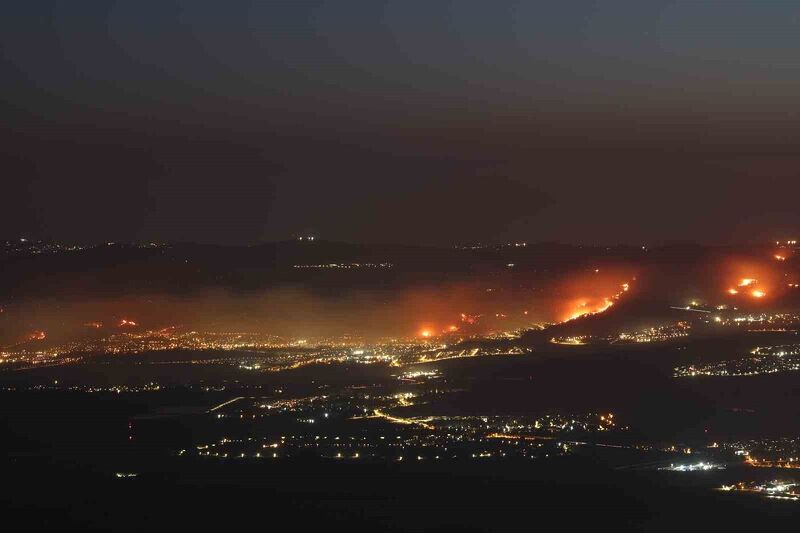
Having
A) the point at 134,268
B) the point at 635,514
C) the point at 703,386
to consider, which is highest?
the point at 134,268

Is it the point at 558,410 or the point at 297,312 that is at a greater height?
the point at 297,312

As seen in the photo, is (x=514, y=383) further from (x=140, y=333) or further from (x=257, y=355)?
(x=140, y=333)

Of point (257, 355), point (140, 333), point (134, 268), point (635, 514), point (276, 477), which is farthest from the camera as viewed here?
point (134, 268)

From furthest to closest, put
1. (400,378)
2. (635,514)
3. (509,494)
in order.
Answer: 1. (400,378)
2. (509,494)
3. (635,514)

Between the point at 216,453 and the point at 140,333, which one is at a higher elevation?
the point at 140,333

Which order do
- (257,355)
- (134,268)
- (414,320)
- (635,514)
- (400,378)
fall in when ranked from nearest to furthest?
1. (635,514)
2. (400,378)
3. (257,355)
4. (414,320)
5. (134,268)

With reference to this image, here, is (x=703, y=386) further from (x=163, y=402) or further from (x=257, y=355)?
(x=257, y=355)

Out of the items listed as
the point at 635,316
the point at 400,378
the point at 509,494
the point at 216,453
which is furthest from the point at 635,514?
the point at 635,316

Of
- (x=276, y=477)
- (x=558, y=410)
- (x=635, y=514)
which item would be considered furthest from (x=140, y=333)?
(x=635, y=514)

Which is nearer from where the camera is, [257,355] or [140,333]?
[257,355]
